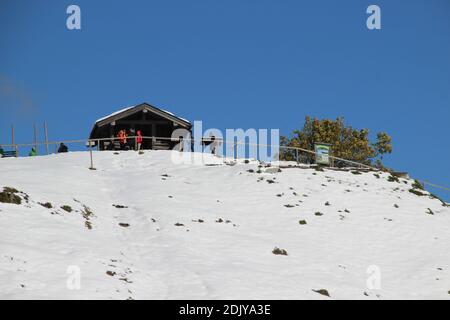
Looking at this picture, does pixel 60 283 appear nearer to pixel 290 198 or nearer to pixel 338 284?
pixel 338 284

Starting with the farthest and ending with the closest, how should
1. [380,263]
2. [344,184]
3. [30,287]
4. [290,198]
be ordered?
1. [344,184]
2. [290,198]
3. [380,263]
4. [30,287]

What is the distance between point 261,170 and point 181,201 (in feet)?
27.7

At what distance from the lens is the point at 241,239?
24.7 m

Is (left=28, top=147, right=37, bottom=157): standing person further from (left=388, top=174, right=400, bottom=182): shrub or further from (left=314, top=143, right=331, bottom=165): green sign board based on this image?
(left=388, top=174, right=400, bottom=182): shrub

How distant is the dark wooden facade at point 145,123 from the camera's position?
48241mm

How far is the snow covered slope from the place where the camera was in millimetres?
17906

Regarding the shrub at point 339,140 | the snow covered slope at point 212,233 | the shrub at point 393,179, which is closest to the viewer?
the snow covered slope at point 212,233

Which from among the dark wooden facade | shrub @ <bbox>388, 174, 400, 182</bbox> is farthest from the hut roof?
shrub @ <bbox>388, 174, 400, 182</bbox>

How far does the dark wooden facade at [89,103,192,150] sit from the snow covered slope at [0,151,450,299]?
9.41 m

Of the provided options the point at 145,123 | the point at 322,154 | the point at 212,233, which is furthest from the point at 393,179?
the point at 145,123

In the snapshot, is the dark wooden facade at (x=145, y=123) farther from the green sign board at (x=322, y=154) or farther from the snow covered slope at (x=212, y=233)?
the green sign board at (x=322, y=154)

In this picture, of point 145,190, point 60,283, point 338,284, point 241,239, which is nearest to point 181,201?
point 145,190

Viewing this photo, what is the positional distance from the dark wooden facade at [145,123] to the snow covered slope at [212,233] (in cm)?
941

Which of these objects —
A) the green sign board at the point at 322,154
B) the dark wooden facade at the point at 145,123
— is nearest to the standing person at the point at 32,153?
the dark wooden facade at the point at 145,123
